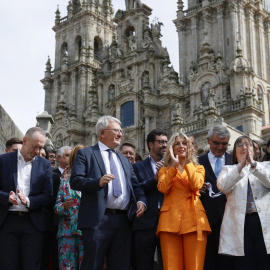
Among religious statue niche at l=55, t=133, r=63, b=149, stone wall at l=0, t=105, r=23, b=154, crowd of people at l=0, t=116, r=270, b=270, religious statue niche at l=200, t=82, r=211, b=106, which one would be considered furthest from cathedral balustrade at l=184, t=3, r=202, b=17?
crowd of people at l=0, t=116, r=270, b=270

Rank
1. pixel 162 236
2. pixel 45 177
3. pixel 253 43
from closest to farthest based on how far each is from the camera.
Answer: pixel 162 236, pixel 45 177, pixel 253 43

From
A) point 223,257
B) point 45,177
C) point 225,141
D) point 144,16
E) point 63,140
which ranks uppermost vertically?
point 144,16

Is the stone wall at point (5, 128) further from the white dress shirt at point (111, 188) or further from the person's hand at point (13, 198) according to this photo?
the white dress shirt at point (111, 188)

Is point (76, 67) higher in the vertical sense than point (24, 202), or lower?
higher

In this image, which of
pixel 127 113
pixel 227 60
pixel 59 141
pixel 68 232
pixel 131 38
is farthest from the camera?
pixel 59 141

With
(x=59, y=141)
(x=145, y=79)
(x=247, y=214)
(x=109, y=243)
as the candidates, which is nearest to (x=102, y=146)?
(x=109, y=243)

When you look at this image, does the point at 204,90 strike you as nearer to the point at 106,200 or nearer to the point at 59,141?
the point at 59,141

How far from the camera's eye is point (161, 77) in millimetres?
31969

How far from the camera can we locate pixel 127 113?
33438mm

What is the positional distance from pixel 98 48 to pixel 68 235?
3703 centimetres

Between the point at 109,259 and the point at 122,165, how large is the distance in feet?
4.06

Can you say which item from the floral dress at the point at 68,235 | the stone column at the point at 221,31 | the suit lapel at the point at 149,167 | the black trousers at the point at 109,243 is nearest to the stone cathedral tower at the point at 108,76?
the stone column at the point at 221,31

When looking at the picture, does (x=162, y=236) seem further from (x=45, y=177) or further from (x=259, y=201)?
(x=45, y=177)

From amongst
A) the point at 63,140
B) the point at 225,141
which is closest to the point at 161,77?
the point at 63,140
